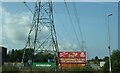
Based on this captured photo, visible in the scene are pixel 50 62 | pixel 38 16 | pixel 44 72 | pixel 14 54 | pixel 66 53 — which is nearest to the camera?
pixel 38 16

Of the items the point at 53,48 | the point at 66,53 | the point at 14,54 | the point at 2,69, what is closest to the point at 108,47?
the point at 53,48

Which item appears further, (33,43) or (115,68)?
(115,68)

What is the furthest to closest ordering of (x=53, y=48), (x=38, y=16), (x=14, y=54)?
1. (x=14, y=54)
2. (x=53, y=48)
3. (x=38, y=16)

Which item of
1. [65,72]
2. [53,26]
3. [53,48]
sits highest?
[53,26]

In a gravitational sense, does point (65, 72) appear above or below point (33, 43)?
below

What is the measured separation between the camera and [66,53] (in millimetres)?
65812

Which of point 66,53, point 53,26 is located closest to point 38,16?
point 53,26

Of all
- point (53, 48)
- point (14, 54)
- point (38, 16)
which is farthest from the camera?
point (14, 54)

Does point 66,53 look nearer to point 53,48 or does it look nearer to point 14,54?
point 14,54

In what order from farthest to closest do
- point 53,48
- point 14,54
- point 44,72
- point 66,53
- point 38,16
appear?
point 14,54, point 66,53, point 44,72, point 53,48, point 38,16

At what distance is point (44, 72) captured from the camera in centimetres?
4328

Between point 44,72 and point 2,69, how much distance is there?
23.6ft

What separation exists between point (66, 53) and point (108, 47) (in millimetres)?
27460

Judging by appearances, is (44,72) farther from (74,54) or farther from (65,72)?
(74,54)
